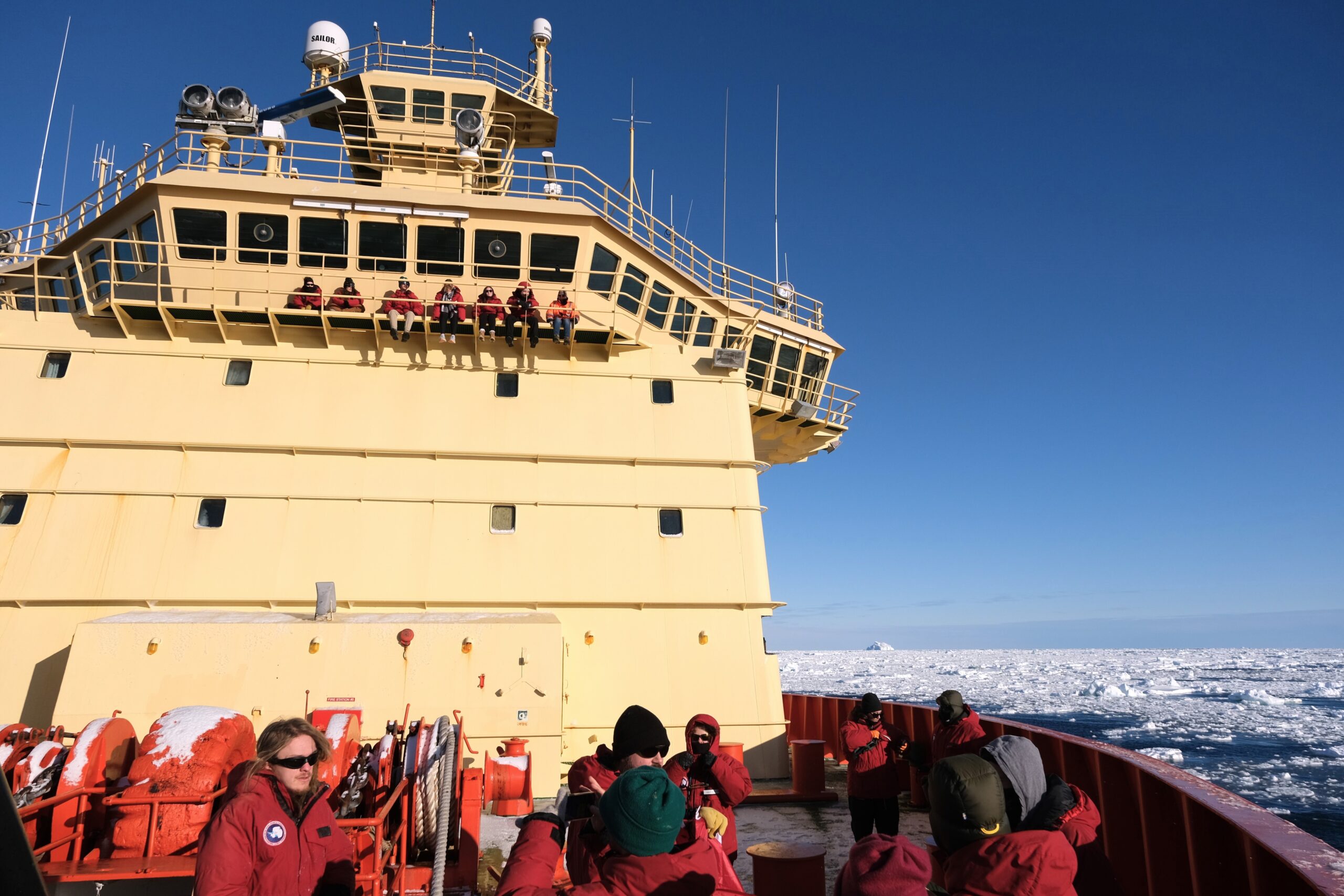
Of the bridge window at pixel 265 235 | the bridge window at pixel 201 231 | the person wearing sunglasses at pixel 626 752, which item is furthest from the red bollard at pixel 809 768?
the bridge window at pixel 201 231

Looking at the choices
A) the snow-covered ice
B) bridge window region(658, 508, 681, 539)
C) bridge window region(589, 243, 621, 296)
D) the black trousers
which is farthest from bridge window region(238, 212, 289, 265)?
the snow-covered ice

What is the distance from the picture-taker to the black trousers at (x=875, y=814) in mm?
7652

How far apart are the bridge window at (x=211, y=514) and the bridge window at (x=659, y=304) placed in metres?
7.48

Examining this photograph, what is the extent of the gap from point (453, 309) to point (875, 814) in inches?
363

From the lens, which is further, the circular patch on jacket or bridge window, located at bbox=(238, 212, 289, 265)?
bridge window, located at bbox=(238, 212, 289, 265)

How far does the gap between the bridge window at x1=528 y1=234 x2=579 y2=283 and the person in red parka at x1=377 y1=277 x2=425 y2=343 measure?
202 centimetres

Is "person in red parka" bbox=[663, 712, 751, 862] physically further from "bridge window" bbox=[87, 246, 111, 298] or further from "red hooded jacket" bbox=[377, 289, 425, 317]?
"bridge window" bbox=[87, 246, 111, 298]

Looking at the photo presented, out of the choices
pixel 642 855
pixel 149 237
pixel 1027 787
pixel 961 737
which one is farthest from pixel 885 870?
pixel 149 237

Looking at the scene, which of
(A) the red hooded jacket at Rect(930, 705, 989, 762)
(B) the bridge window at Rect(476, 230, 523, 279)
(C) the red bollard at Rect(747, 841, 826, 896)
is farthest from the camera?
(B) the bridge window at Rect(476, 230, 523, 279)

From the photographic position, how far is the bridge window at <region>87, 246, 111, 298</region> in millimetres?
13609

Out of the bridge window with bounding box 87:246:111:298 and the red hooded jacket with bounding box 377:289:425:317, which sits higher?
the bridge window with bounding box 87:246:111:298

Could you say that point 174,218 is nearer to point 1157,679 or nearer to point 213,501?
point 213,501

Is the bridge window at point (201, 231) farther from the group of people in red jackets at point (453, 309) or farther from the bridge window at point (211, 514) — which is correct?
the bridge window at point (211, 514)

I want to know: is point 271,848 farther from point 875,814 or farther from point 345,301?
point 345,301
